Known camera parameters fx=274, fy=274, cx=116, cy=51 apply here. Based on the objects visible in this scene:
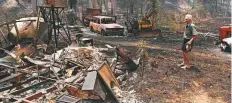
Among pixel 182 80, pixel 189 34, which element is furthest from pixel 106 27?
pixel 182 80

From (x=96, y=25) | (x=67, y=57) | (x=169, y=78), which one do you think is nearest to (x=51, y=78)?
(x=67, y=57)

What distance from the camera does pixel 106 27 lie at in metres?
23.1

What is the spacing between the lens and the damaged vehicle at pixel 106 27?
75.7 feet

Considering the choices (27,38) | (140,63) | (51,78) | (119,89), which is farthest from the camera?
(27,38)

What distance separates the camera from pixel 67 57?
→ 11.8 meters

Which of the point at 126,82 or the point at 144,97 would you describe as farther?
the point at 126,82

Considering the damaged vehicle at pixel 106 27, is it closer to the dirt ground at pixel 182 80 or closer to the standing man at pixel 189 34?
the dirt ground at pixel 182 80

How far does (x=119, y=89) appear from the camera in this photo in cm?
884

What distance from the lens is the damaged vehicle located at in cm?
2306

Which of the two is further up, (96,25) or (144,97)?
(96,25)

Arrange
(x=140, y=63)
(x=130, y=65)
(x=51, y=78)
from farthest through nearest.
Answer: (x=140, y=63)
(x=130, y=65)
(x=51, y=78)

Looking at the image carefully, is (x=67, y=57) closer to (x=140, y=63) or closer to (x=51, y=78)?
(x=51, y=78)

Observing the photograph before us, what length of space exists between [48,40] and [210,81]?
9782 mm

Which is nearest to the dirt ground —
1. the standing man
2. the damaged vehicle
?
the standing man
